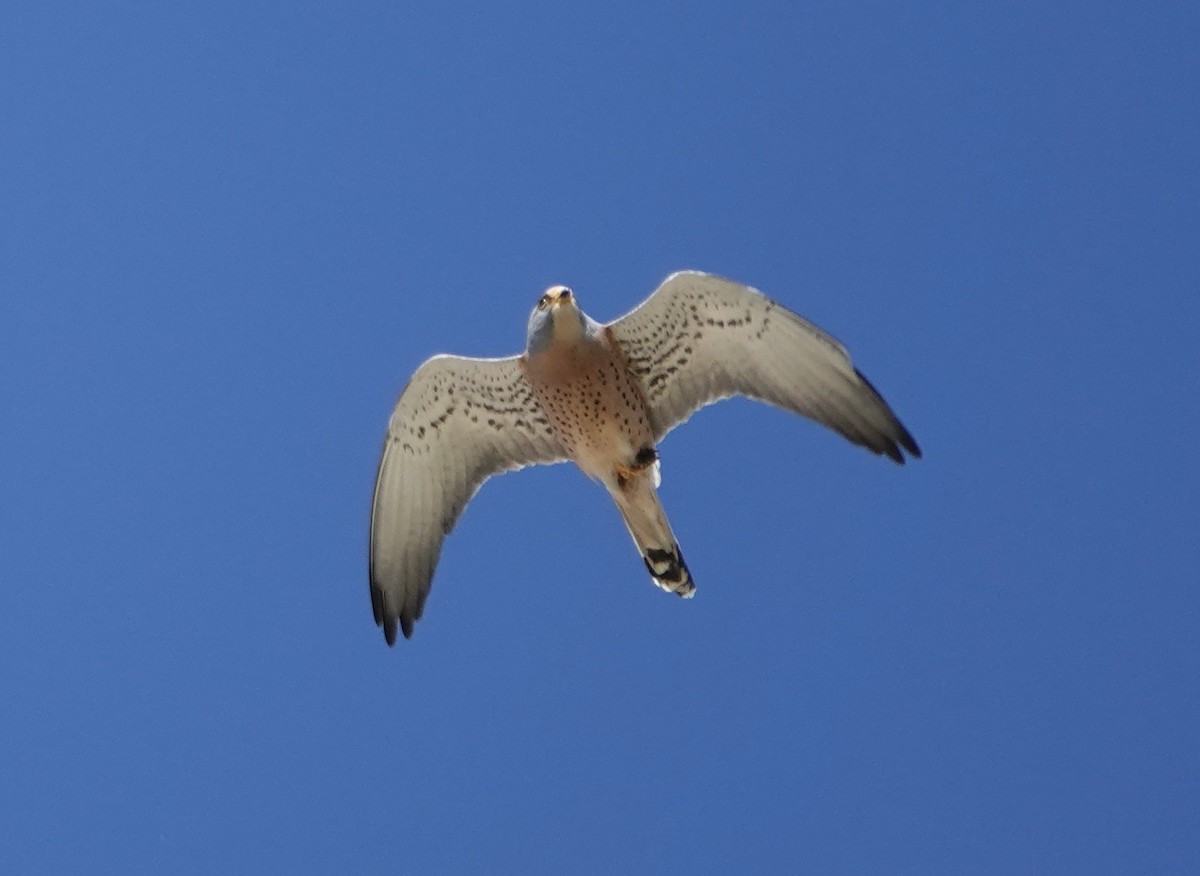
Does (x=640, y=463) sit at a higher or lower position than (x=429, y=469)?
lower

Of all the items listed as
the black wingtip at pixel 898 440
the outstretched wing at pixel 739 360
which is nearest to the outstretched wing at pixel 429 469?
the outstretched wing at pixel 739 360

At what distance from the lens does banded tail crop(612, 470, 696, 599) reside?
8.07 meters

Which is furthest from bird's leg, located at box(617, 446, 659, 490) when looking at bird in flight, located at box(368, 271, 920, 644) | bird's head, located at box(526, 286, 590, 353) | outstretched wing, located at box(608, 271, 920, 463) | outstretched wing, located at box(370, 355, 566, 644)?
bird's head, located at box(526, 286, 590, 353)

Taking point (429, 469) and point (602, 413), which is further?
point (429, 469)

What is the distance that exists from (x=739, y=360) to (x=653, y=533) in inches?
35.4

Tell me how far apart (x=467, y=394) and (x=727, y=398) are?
1.24m

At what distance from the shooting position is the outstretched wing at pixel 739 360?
7.86 m

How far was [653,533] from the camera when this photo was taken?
812 cm

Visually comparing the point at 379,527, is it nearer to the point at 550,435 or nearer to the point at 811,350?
→ the point at 550,435

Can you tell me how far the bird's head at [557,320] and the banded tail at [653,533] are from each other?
0.73 meters

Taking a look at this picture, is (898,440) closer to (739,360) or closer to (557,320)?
(739,360)

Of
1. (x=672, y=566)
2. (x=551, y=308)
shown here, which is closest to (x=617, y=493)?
(x=672, y=566)

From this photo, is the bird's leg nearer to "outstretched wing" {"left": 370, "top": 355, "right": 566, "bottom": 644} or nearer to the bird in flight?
the bird in flight

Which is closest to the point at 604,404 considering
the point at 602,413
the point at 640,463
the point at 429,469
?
the point at 602,413
